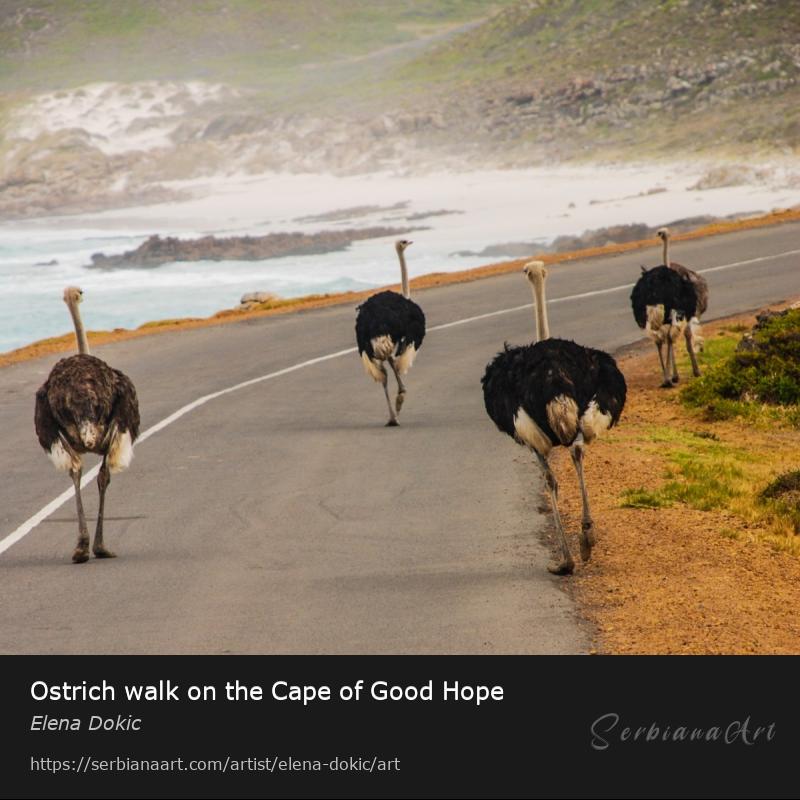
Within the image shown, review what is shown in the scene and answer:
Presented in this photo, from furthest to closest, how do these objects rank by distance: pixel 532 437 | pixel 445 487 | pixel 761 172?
pixel 761 172 < pixel 445 487 < pixel 532 437

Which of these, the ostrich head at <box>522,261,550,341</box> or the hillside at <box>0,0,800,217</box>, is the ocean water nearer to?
the hillside at <box>0,0,800,217</box>

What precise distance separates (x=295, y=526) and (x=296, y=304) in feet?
77.7

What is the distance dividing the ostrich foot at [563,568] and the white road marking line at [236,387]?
4.85 meters

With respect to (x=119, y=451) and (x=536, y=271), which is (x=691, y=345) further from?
(x=119, y=451)

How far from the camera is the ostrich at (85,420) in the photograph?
12266 millimetres

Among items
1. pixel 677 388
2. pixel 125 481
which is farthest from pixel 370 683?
pixel 677 388

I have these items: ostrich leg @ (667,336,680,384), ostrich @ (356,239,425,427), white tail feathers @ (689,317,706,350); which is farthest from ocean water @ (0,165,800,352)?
ostrich @ (356,239,425,427)

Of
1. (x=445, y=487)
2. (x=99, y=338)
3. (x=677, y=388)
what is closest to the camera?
(x=445, y=487)

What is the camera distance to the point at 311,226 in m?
87.5

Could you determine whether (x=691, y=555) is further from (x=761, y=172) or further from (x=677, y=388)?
(x=761, y=172)

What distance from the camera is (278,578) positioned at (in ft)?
38.5

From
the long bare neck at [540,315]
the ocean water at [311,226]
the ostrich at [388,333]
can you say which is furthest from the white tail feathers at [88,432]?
the ocean water at [311,226]

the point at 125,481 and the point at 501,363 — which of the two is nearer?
the point at 501,363

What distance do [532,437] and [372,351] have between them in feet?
25.6
